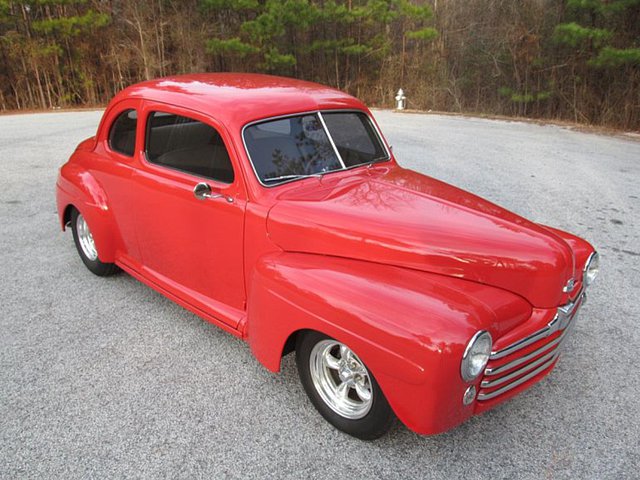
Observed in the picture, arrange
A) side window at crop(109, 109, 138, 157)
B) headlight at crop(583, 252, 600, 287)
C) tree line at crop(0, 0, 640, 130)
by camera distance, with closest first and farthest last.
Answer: headlight at crop(583, 252, 600, 287) → side window at crop(109, 109, 138, 157) → tree line at crop(0, 0, 640, 130)

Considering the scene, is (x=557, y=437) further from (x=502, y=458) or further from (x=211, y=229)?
(x=211, y=229)

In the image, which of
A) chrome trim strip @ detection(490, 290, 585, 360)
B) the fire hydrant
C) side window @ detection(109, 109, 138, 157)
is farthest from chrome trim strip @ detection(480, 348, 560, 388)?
the fire hydrant

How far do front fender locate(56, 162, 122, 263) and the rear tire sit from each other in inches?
7.2

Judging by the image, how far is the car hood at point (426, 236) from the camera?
2453 mm

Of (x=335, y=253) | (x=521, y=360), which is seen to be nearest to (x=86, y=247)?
(x=335, y=253)

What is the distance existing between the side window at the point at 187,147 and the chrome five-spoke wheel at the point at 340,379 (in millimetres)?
1214

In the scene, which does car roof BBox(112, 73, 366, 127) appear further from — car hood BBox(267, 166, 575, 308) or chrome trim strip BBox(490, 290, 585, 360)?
chrome trim strip BBox(490, 290, 585, 360)

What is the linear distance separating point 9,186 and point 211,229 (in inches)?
226

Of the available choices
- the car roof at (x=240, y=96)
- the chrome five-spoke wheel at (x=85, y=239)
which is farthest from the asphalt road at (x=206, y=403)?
the car roof at (x=240, y=96)

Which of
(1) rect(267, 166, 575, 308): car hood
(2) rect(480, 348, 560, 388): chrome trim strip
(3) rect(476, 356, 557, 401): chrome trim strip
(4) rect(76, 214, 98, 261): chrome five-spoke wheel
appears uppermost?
(1) rect(267, 166, 575, 308): car hood

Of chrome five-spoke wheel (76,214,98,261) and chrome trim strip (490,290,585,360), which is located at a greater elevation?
chrome trim strip (490,290,585,360)

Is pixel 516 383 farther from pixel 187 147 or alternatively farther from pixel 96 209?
pixel 96 209

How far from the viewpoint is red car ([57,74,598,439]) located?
7.03ft

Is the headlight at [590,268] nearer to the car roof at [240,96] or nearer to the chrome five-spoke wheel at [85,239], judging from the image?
the car roof at [240,96]
